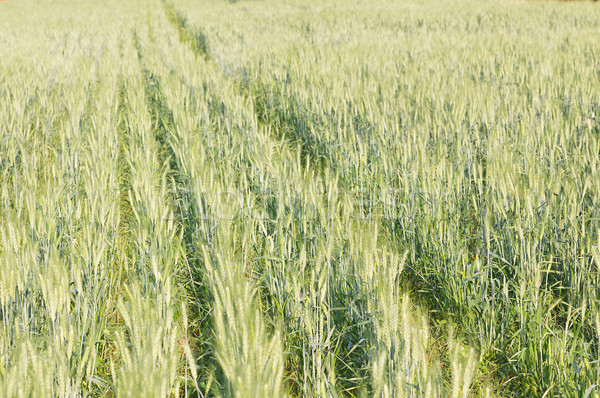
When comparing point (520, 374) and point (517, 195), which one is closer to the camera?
point (520, 374)

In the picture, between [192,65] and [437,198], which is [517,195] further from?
[192,65]

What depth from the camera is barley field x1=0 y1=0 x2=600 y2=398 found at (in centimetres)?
109

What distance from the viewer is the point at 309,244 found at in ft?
5.97

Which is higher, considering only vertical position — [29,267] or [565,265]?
[29,267]

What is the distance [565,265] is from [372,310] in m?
0.91

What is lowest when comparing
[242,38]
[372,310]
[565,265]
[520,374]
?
[520,374]

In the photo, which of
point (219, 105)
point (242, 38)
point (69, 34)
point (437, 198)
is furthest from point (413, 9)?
point (437, 198)

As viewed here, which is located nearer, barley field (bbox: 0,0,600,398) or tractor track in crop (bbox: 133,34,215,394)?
barley field (bbox: 0,0,600,398)

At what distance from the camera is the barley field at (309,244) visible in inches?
42.8

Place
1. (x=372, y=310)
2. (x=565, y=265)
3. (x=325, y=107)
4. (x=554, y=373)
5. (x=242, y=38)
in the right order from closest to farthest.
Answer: (x=372, y=310)
(x=554, y=373)
(x=565, y=265)
(x=325, y=107)
(x=242, y=38)

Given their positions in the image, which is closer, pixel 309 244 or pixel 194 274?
pixel 309 244

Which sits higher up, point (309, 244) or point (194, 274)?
point (309, 244)

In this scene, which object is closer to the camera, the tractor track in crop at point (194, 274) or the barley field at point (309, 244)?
the barley field at point (309, 244)

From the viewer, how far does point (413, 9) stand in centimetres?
1305
